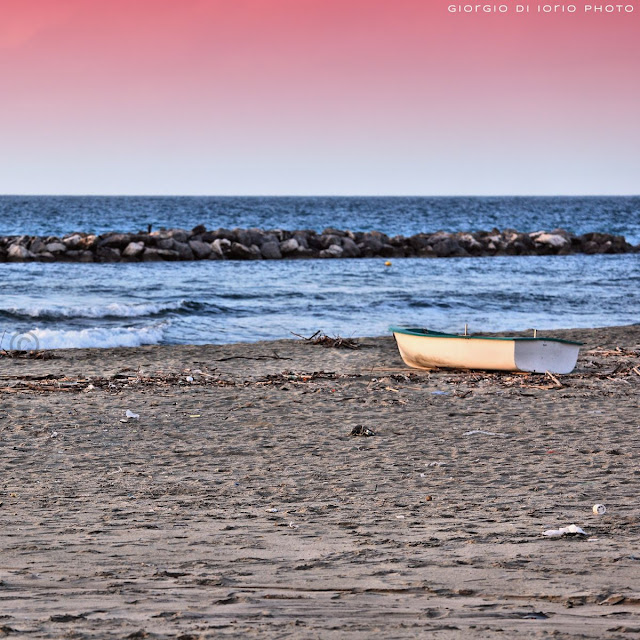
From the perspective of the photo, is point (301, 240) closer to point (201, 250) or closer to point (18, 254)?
point (201, 250)

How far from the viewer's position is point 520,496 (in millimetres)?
5852

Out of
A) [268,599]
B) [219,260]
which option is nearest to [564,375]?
[268,599]

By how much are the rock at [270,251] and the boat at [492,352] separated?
22.1 meters

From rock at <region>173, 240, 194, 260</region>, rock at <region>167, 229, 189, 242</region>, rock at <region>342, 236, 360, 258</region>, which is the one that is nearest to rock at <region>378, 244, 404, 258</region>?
rock at <region>342, 236, 360, 258</region>

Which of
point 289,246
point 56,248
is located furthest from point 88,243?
point 289,246

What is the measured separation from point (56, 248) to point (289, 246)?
859 centimetres

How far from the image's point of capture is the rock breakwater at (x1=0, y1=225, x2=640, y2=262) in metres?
32.0

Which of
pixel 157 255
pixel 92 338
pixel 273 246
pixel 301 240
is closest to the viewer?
pixel 92 338

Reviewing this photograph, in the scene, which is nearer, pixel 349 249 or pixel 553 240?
pixel 349 249

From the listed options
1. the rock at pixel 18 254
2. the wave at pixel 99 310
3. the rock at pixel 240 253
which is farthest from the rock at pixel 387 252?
the wave at pixel 99 310

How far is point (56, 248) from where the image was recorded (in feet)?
106

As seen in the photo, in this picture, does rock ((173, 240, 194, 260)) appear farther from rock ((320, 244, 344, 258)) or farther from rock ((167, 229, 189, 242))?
rock ((320, 244, 344, 258))

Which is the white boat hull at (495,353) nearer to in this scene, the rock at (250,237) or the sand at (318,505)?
the sand at (318,505)

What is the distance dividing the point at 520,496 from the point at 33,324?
43.3ft
